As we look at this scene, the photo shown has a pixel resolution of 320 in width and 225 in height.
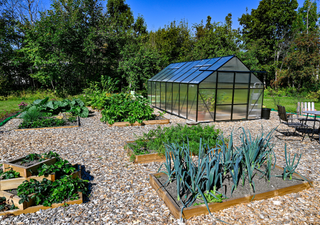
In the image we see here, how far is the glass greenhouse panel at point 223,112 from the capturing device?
28.5ft

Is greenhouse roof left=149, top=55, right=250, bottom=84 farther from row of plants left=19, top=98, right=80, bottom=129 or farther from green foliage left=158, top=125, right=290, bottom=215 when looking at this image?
green foliage left=158, top=125, right=290, bottom=215

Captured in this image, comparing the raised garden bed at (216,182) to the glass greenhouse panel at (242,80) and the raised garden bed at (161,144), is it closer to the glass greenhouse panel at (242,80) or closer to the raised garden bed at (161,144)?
the raised garden bed at (161,144)

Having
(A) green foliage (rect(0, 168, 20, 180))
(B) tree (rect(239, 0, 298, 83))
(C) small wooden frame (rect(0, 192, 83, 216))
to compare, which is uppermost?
(B) tree (rect(239, 0, 298, 83))

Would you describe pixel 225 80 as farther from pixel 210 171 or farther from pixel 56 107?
pixel 56 107

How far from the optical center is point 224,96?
8.66 m

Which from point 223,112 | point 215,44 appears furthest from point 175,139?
point 215,44

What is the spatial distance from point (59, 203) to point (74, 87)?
15.1 m

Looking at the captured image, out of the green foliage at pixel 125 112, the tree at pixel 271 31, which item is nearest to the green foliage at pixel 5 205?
the green foliage at pixel 125 112

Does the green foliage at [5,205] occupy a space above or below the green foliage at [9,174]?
below

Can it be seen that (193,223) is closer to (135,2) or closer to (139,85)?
(139,85)

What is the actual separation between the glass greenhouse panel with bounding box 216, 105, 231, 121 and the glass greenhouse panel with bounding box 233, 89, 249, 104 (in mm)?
437

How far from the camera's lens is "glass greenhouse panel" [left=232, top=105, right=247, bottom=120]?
898cm

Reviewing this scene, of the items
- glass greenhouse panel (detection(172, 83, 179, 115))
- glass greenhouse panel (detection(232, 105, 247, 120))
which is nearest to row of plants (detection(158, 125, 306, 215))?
glass greenhouse panel (detection(232, 105, 247, 120))

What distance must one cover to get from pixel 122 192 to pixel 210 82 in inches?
244
